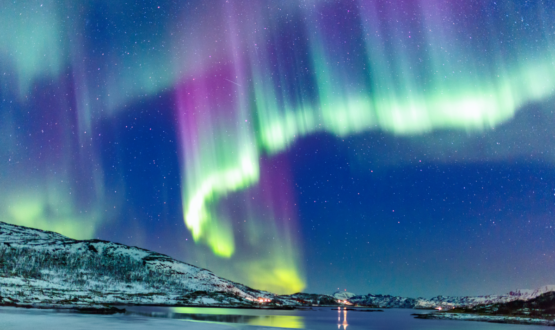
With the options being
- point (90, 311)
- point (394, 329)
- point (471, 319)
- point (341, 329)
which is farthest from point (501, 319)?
point (90, 311)

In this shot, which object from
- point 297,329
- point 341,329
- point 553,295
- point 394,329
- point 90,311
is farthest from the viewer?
point 553,295

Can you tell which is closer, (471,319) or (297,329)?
(297,329)

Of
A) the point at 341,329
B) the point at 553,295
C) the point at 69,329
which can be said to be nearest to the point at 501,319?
the point at 553,295

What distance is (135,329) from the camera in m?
58.5

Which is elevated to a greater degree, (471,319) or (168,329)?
(168,329)

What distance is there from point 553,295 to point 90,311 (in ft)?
641

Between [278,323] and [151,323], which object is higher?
[151,323]

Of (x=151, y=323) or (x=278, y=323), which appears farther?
(x=278, y=323)

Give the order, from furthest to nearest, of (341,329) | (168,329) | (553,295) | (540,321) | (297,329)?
(553,295) < (540,321) < (341,329) < (297,329) < (168,329)

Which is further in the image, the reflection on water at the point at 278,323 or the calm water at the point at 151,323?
the reflection on water at the point at 278,323

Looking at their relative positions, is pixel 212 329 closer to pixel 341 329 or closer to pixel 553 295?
pixel 341 329

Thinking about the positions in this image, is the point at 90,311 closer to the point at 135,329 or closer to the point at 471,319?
the point at 135,329

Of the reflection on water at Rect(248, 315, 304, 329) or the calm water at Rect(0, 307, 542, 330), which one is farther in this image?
the reflection on water at Rect(248, 315, 304, 329)

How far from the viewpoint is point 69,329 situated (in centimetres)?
5244
